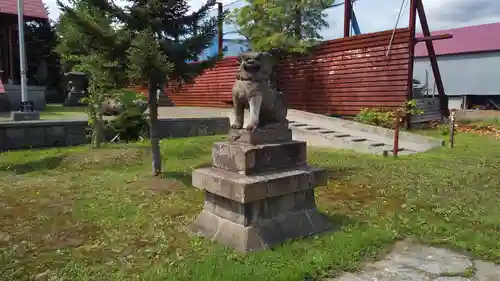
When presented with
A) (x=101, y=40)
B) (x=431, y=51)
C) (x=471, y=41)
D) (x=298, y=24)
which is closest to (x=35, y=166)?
(x=101, y=40)

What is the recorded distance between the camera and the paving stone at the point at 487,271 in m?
3.43

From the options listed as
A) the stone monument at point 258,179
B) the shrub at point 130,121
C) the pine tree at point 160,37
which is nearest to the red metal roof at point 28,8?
the shrub at point 130,121

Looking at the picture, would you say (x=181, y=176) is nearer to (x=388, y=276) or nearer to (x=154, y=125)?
(x=154, y=125)

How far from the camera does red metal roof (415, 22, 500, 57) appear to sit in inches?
1171

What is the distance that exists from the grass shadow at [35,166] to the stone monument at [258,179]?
5204 millimetres

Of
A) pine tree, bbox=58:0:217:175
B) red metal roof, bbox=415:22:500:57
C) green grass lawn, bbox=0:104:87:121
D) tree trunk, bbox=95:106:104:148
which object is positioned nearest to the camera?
pine tree, bbox=58:0:217:175

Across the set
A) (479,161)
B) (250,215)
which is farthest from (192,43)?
(479,161)

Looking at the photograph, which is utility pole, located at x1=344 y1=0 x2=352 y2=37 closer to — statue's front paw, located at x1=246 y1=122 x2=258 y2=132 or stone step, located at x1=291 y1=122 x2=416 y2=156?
stone step, located at x1=291 y1=122 x2=416 y2=156

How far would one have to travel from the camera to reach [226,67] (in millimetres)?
21703

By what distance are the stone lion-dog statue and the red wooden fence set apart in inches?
416

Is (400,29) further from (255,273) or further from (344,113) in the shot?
(255,273)

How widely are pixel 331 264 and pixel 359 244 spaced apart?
0.60 m

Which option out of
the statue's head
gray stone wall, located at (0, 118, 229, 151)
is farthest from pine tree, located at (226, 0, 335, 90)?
the statue's head

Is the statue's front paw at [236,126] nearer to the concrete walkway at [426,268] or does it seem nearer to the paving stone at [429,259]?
the concrete walkway at [426,268]
